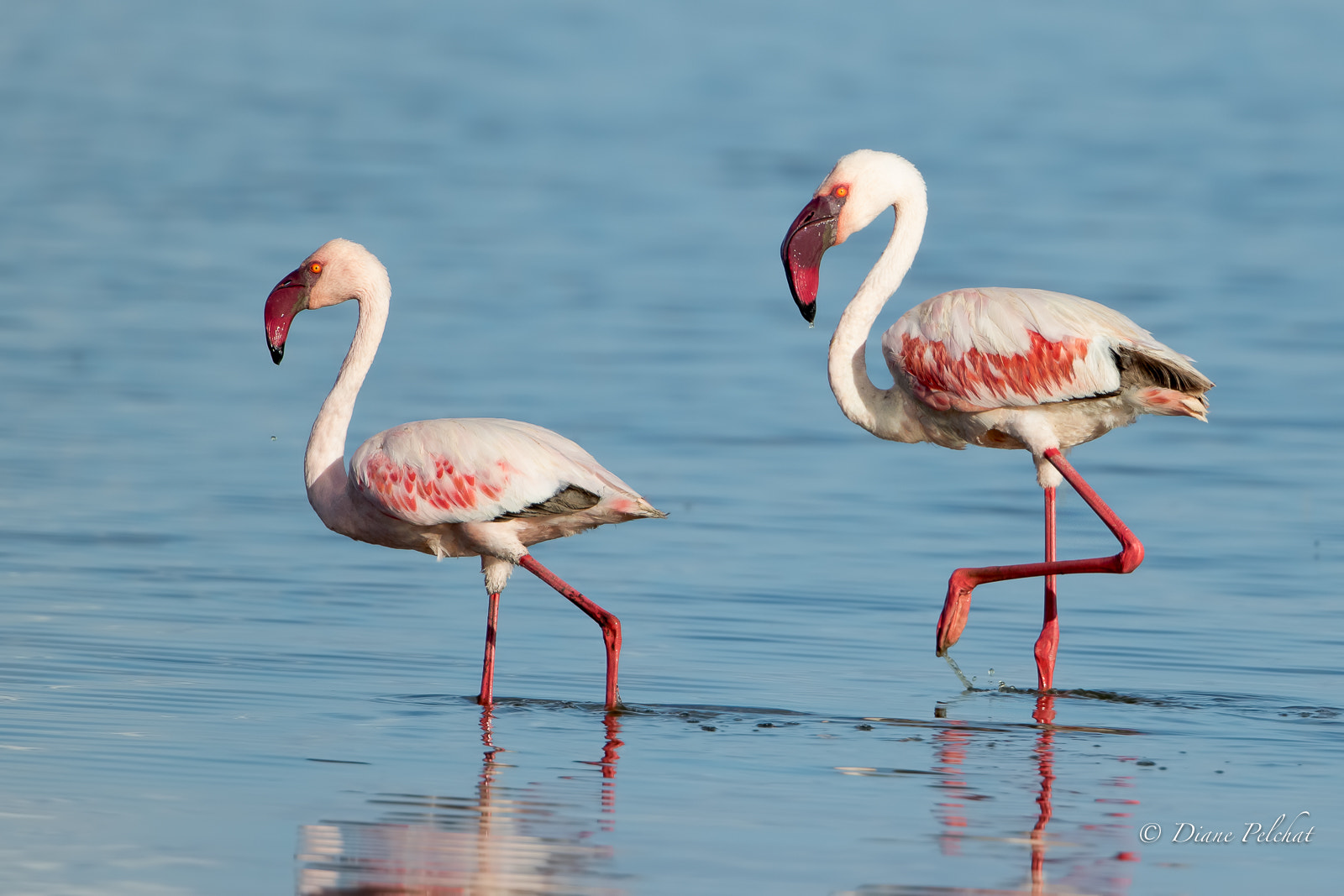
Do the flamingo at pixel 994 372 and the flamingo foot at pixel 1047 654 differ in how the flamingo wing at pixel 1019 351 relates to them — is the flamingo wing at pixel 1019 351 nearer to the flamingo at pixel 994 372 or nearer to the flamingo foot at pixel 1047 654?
the flamingo at pixel 994 372

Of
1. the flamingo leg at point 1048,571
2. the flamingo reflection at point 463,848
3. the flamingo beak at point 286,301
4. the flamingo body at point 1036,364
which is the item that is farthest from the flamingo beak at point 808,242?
the flamingo reflection at point 463,848

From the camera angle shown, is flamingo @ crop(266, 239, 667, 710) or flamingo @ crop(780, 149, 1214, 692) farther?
flamingo @ crop(780, 149, 1214, 692)

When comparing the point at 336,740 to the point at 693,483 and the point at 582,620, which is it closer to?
the point at 582,620

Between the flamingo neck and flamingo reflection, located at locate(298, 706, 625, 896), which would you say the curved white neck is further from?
flamingo reflection, located at locate(298, 706, 625, 896)

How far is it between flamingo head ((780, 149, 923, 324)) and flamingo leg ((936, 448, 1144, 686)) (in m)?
1.33

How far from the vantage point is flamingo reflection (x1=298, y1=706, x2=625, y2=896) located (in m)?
6.12

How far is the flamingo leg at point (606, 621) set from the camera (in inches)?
333

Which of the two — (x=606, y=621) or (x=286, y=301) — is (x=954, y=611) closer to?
(x=606, y=621)

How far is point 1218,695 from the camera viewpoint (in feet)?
29.0

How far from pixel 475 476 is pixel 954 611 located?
6.75ft

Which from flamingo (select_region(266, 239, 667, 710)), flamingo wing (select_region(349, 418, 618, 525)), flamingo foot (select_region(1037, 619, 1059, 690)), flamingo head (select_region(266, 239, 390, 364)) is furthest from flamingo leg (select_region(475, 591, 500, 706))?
flamingo foot (select_region(1037, 619, 1059, 690))

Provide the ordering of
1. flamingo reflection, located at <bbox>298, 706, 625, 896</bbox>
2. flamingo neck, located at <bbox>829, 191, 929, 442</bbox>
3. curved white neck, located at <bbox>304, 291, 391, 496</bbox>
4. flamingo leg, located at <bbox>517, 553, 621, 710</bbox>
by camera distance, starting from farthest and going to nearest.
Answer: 1. flamingo neck, located at <bbox>829, 191, 929, 442</bbox>
2. curved white neck, located at <bbox>304, 291, 391, 496</bbox>
3. flamingo leg, located at <bbox>517, 553, 621, 710</bbox>
4. flamingo reflection, located at <bbox>298, 706, 625, 896</bbox>

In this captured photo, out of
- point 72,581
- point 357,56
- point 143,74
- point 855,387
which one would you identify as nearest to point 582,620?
point 855,387

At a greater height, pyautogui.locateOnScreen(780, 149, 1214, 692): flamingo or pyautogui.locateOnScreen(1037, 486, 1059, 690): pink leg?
pyautogui.locateOnScreen(780, 149, 1214, 692): flamingo
